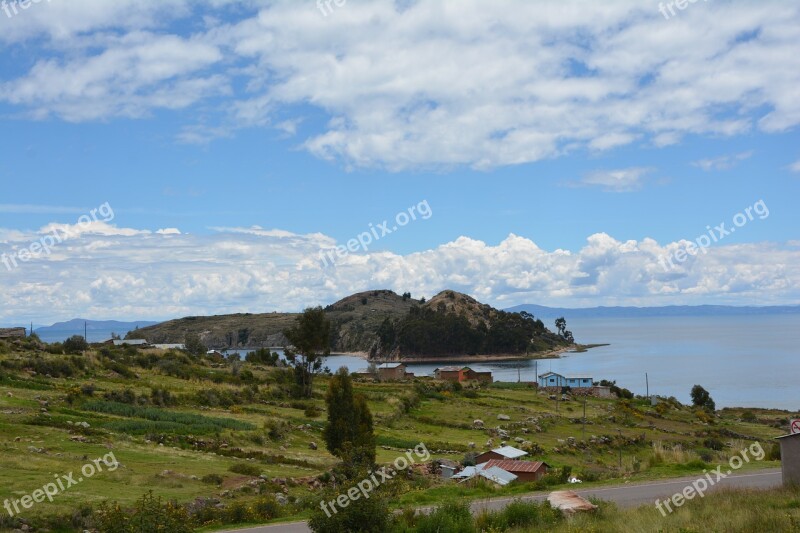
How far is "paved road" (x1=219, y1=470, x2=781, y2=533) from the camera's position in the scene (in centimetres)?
1647

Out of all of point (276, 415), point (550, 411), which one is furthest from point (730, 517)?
point (550, 411)

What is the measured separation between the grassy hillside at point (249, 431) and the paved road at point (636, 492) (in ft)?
4.74

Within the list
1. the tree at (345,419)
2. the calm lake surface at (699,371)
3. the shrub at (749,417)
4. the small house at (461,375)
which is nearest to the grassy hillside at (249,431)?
the shrub at (749,417)

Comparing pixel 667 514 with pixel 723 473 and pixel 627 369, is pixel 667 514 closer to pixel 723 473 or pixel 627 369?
pixel 723 473

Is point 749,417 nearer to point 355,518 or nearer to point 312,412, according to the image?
point 312,412

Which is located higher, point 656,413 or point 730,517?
point 730,517

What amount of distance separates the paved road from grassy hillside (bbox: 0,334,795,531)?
4.74 feet

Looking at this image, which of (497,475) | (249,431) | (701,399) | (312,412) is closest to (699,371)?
(701,399)

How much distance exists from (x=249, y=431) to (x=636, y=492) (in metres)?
21.8

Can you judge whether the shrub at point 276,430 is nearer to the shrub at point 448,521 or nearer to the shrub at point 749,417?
the shrub at point 448,521

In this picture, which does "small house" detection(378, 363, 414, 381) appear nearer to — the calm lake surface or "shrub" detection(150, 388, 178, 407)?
the calm lake surface

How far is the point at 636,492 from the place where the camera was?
59.5ft

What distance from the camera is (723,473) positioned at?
20.6 metres

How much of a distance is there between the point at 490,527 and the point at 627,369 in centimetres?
12709
